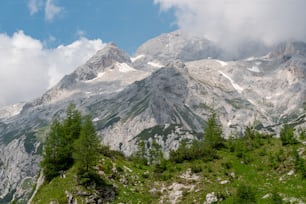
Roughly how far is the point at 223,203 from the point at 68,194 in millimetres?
20451

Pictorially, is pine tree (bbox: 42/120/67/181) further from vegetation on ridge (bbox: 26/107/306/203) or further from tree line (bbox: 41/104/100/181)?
vegetation on ridge (bbox: 26/107/306/203)

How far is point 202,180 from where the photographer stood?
53.7 m

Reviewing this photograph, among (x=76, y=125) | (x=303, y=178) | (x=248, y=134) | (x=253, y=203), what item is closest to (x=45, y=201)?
(x=76, y=125)

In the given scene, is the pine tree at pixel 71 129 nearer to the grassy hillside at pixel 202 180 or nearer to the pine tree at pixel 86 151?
the grassy hillside at pixel 202 180

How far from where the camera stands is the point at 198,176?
55.8 meters

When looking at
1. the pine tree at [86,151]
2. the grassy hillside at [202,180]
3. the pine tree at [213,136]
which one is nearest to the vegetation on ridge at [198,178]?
the grassy hillside at [202,180]

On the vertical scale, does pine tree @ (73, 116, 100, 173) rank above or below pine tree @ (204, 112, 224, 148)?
below

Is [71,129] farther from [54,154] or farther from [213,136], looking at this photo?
[213,136]

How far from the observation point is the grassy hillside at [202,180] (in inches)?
1767

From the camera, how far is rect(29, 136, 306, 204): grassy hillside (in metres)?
44.9

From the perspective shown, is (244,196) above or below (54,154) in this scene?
below

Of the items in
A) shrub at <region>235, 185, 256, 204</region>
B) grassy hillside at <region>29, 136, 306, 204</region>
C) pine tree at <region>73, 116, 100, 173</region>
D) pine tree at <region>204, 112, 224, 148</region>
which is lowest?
shrub at <region>235, 185, 256, 204</region>

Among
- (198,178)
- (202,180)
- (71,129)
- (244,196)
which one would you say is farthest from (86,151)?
(244,196)

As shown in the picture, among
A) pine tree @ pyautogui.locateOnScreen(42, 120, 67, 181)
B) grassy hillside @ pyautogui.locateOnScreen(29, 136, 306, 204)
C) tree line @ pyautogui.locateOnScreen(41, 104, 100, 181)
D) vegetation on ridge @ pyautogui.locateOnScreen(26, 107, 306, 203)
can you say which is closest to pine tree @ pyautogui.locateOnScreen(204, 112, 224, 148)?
vegetation on ridge @ pyautogui.locateOnScreen(26, 107, 306, 203)
